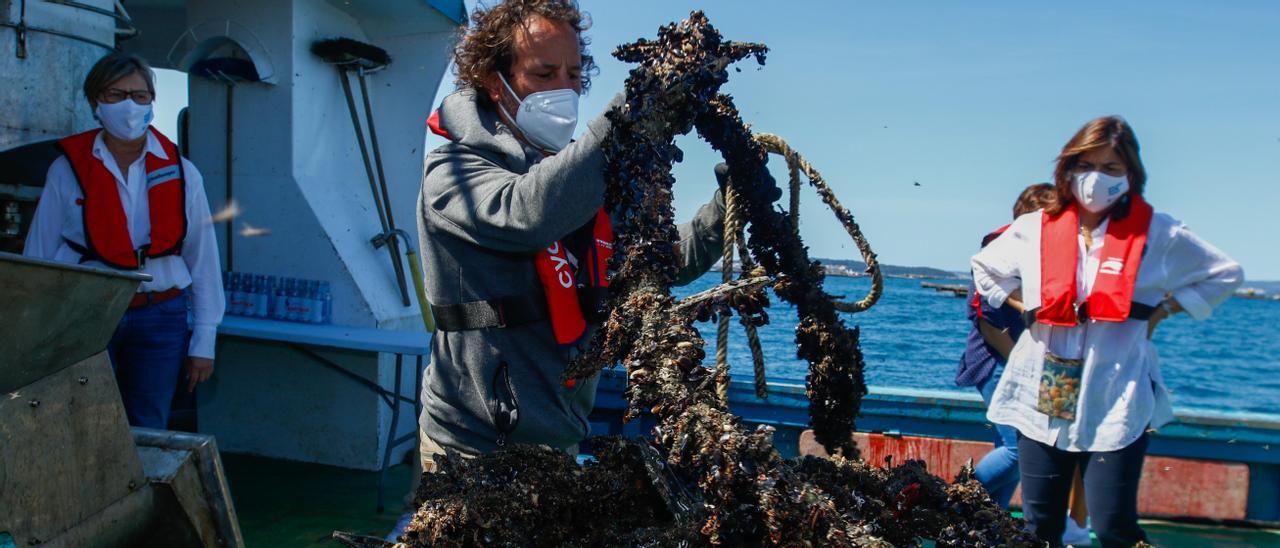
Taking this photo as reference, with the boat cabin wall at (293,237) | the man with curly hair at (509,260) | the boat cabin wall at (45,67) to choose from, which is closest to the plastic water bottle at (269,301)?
the boat cabin wall at (293,237)

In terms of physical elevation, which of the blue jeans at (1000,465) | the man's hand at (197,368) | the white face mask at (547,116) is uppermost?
the white face mask at (547,116)

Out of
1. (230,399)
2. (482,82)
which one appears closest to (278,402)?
(230,399)

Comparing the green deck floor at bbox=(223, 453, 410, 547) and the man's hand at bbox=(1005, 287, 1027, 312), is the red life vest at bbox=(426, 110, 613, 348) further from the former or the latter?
the green deck floor at bbox=(223, 453, 410, 547)

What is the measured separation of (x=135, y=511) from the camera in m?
2.04

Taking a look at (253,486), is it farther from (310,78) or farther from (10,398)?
(10,398)

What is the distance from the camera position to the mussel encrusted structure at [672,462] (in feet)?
3.44

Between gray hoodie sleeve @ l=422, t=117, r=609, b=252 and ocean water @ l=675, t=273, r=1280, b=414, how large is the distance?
4010 millimetres

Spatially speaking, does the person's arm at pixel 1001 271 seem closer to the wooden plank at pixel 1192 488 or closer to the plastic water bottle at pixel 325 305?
the wooden plank at pixel 1192 488

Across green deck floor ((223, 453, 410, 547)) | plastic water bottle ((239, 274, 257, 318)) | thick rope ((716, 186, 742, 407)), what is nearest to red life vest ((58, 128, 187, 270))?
green deck floor ((223, 453, 410, 547))

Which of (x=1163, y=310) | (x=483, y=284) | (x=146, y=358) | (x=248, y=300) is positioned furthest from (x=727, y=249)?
(x=248, y=300)

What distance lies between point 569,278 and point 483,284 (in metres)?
0.20

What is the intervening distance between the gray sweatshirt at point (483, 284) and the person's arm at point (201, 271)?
1.84m

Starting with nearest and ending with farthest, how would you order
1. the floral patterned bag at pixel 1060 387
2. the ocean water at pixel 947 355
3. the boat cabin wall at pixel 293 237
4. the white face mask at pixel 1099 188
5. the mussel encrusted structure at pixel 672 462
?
the mussel encrusted structure at pixel 672 462
the floral patterned bag at pixel 1060 387
the white face mask at pixel 1099 188
the boat cabin wall at pixel 293 237
the ocean water at pixel 947 355

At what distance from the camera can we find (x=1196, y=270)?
3283 millimetres
